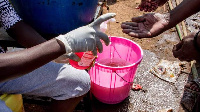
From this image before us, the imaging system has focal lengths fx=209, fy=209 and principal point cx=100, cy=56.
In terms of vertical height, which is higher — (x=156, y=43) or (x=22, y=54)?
(x=22, y=54)

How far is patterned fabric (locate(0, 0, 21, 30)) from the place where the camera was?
5.72ft

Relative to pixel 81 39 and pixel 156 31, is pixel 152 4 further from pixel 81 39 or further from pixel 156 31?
pixel 81 39

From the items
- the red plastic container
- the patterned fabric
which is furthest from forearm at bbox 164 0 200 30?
the patterned fabric

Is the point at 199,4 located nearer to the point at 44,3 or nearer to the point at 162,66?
the point at 162,66

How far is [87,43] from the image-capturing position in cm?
157

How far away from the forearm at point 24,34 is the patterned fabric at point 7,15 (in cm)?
4

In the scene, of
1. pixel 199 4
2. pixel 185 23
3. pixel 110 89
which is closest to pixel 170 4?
pixel 185 23

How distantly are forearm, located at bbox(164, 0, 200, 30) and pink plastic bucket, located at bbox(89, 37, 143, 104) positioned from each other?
1.72ft

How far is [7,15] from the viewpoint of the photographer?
5.84ft

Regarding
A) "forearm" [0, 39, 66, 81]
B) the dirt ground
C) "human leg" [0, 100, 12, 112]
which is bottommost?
the dirt ground

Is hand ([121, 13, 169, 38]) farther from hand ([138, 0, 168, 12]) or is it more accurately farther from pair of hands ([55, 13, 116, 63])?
pair of hands ([55, 13, 116, 63])

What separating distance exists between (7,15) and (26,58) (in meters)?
0.63

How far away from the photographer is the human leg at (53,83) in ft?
5.85

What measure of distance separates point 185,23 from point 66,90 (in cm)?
348
